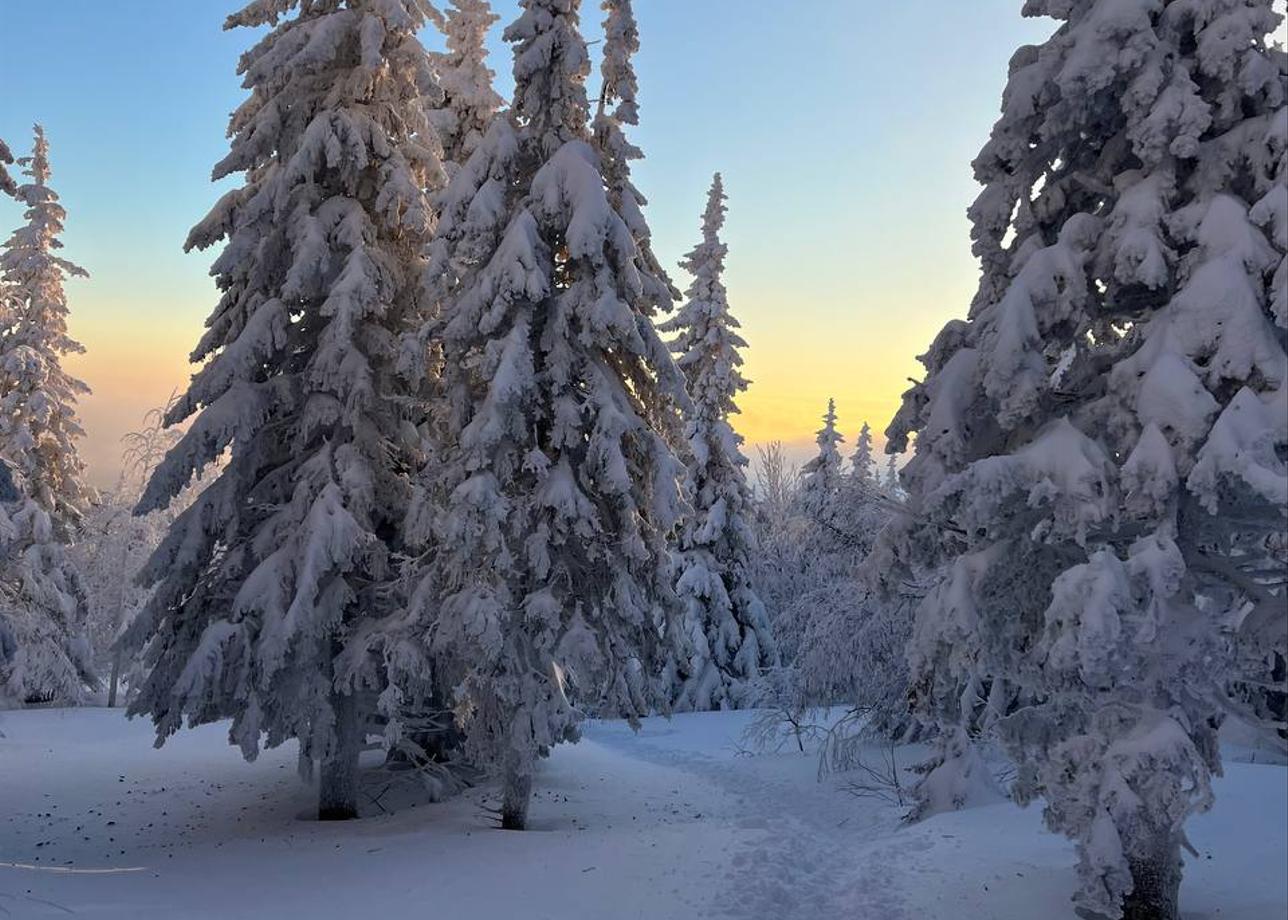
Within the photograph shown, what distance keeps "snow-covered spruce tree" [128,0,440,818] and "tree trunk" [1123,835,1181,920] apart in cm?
830

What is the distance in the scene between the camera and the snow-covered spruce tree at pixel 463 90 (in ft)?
61.1

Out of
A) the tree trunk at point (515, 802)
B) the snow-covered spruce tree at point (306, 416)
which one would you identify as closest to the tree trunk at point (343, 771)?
the snow-covered spruce tree at point (306, 416)

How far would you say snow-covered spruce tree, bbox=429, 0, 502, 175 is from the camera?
18.6 metres

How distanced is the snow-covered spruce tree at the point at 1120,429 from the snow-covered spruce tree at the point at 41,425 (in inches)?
970

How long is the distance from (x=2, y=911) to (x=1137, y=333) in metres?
12.3

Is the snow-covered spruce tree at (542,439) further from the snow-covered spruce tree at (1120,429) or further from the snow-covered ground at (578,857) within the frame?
the snow-covered spruce tree at (1120,429)

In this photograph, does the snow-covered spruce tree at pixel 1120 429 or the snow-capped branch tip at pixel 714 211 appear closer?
the snow-covered spruce tree at pixel 1120 429

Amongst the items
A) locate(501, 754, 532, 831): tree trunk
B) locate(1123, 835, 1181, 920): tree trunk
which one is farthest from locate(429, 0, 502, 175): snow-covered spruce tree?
locate(1123, 835, 1181, 920): tree trunk

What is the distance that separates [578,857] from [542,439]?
18.3ft

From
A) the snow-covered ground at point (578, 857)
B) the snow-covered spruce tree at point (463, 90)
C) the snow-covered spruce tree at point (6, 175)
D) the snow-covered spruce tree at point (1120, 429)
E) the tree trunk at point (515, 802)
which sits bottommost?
the snow-covered ground at point (578, 857)

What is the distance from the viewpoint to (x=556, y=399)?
1288 cm

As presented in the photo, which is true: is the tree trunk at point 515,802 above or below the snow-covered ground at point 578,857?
above

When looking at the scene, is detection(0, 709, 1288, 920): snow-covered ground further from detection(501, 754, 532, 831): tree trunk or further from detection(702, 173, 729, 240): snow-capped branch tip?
detection(702, 173, 729, 240): snow-capped branch tip

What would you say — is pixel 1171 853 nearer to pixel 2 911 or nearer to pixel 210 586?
pixel 2 911
